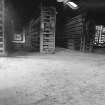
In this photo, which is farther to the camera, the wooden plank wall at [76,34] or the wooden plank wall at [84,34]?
the wooden plank wall at [76,34]

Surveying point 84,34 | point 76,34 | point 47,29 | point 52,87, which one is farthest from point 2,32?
point 76,34

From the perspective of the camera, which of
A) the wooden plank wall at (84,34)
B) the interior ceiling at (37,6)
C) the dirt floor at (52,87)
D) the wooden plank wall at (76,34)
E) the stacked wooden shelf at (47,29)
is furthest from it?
the wooden plank wall at (76,34)

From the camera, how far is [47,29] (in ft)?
→ 31.6

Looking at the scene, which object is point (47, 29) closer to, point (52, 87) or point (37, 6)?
point (37, 6)

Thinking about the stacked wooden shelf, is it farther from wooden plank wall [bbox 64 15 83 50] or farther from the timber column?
wooden plank wall [bbox 64 15 83 50]

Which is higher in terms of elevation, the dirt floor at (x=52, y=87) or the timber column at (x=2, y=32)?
the timber column at (x=2, y=32)

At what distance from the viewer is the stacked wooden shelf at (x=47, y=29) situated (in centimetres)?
957

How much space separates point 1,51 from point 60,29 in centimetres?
897

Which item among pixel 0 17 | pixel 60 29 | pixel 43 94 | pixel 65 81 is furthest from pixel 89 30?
pixel 43 94

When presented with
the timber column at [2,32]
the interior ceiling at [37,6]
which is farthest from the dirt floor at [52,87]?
the interior ceiling at [37,6]

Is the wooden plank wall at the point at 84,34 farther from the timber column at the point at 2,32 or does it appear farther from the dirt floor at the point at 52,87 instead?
the dirt floor at the point at 52,87

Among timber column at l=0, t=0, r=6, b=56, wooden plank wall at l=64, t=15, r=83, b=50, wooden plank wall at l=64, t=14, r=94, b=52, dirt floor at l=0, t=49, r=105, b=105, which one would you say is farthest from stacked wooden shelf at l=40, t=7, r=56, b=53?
dirt floor at l=0, t=49, r=105, b=105

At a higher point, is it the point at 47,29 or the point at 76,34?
the point at 47,29

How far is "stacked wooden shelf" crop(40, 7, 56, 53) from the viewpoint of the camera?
957 cm
